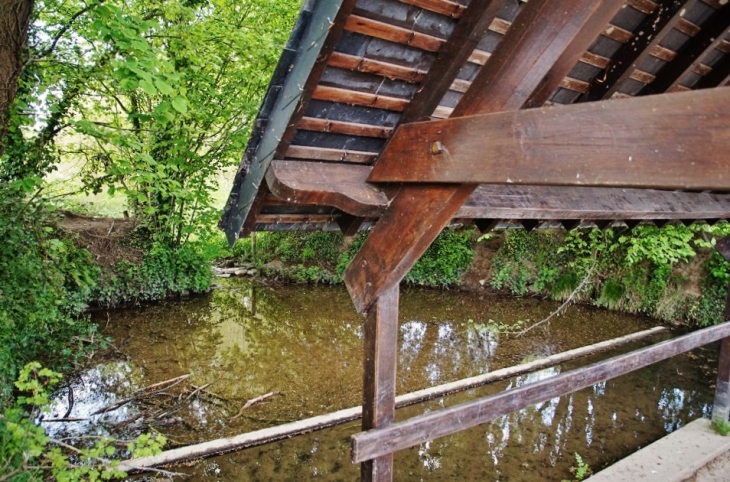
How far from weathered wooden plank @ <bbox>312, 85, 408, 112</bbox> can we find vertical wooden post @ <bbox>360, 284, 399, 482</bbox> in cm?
99

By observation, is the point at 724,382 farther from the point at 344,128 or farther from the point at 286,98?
the point at 286,98

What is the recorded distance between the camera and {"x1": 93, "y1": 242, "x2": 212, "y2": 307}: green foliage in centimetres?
912

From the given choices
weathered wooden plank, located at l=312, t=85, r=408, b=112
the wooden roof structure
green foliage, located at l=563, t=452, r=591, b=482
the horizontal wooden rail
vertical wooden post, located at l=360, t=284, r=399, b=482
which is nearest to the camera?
the wooden roof structure

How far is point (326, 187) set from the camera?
2090 mm

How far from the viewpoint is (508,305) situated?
10953mm

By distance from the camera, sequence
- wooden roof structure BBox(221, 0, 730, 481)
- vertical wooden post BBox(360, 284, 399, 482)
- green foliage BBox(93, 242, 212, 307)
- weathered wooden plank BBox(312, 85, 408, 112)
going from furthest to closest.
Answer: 1. green foliage BBox(93, 242, 212, 307)
2. vertical wooden post BBox(360, 284, 399, 482)
3. weathered wooden plank BBox(312, 85, 408, 112)
4. wooden roof structure BBox(221, 0, 730, 481)

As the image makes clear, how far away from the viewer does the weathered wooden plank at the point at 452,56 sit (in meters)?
1.79

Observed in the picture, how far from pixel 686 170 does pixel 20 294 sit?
5727mm

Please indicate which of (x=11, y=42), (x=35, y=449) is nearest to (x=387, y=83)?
(x=11, y=42)

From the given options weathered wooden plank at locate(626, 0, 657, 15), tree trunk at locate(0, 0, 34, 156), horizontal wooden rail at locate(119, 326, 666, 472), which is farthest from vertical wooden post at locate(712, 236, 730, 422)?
tree trunk at locate(0, 0, 34, 156)

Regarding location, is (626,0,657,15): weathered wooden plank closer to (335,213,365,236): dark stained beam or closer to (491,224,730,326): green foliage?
(335,213,365,236): dark stained beam

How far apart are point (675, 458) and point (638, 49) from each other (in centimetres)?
437

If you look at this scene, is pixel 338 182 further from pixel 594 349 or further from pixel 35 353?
pixel 594 349

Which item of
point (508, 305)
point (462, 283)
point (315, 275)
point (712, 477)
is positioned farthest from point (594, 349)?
point (315, 275)
